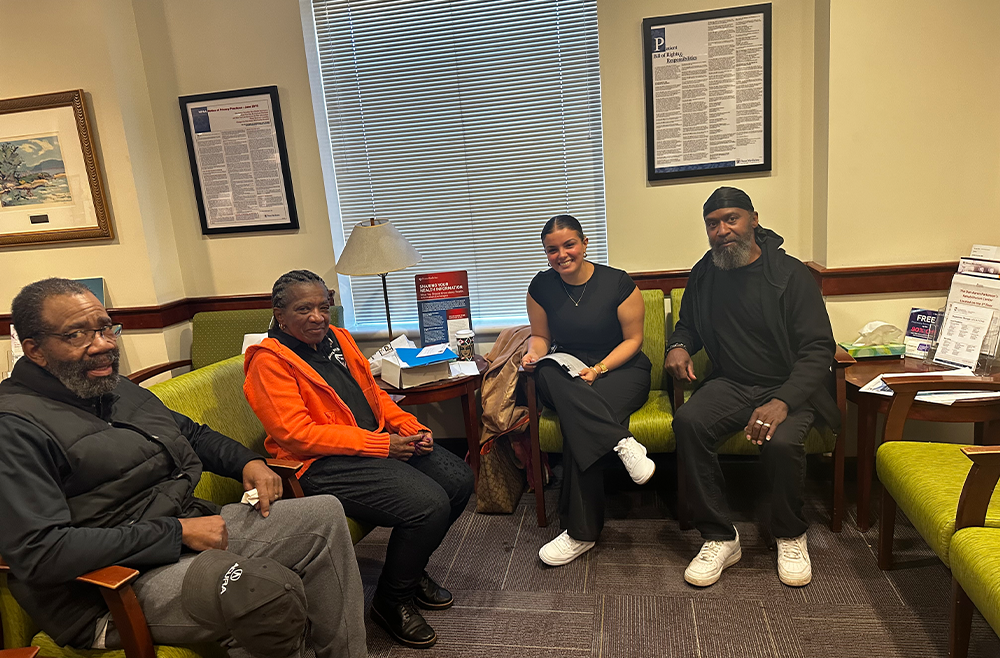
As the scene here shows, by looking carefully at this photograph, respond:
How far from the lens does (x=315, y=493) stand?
6.49 ft

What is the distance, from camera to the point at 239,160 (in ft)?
10.9

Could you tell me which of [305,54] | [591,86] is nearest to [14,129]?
[305,54]

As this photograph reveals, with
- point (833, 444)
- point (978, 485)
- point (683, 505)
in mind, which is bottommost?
point (683, 505)

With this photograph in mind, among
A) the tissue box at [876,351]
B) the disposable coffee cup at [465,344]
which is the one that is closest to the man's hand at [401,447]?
the disposable coffee cup at [465,344]

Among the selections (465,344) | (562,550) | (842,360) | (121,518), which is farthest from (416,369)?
(842,360)

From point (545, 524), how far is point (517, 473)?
291mm

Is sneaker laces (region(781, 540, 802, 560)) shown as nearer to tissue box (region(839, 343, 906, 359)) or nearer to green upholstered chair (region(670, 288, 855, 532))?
green upholstered chair (region(670, 288, 855, 532))

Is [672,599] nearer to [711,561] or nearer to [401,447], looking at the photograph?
[711,561]

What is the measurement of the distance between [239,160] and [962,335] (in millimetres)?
3454

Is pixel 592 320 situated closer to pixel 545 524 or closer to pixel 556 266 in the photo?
pixel 556 266

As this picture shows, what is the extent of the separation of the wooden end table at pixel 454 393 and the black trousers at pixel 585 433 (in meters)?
0.41

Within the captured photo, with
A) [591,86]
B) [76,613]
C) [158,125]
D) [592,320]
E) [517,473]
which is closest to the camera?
[76,613]

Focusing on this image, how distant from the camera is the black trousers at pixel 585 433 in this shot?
2.35 m

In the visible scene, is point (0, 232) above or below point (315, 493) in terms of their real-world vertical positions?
above
